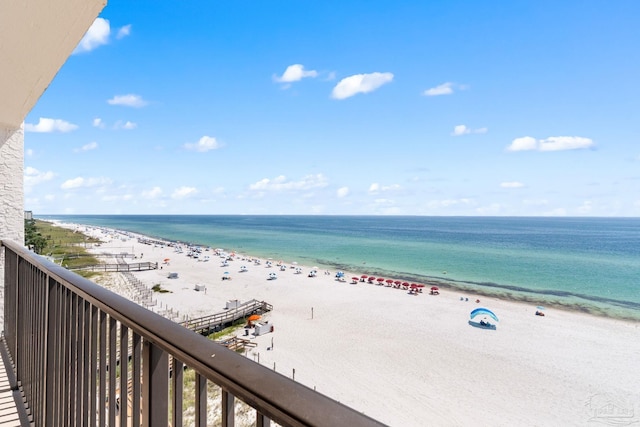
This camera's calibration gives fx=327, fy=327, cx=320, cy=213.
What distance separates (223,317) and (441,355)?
9.85 meters

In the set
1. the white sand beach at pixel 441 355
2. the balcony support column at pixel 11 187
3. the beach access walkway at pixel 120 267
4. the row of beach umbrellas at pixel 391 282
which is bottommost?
the white sand beach at pixel 441 355

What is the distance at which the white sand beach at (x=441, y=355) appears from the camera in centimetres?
993

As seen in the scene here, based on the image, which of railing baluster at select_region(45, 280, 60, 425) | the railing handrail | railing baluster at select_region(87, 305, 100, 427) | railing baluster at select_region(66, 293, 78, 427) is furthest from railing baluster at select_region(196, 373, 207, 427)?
railing baluster at select_region(45, 280, 60, 425)

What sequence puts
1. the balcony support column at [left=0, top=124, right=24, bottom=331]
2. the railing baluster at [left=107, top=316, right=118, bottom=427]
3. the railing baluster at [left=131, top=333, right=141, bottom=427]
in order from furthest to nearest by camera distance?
1. the balcony support column at [left=0, top=124, right=24, bottom=331]
2. the railing baluster at [left=107, top=316, right=118, bottom=427]
3. the railing baluster at [left=131, top=333, right=141, bottom=427]

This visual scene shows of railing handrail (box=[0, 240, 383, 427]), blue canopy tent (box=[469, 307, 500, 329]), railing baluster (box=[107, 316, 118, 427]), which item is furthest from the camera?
blue canopy tent (box=[469, 307, 500, 329])

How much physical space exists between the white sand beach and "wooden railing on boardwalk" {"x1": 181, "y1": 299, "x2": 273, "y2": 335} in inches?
40.3

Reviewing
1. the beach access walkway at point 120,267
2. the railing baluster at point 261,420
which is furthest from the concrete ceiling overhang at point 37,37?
the beach access walkway at point 120,267

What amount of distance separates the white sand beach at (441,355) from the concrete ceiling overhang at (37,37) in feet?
27.7

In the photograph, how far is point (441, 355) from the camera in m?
13.4

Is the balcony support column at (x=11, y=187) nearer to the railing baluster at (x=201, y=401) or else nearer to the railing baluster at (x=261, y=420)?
the railing baluster at (x=201, y=401)

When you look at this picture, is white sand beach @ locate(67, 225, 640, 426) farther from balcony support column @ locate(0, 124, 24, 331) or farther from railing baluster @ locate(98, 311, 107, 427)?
railing baluster @ locate(98, 311, 107, 427)

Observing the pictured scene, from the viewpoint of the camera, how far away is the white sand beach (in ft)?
32.6

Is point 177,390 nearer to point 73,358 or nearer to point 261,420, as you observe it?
point 261,420

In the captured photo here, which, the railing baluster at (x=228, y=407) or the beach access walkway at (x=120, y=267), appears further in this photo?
the beach access walkway at (x=120, y=267)
